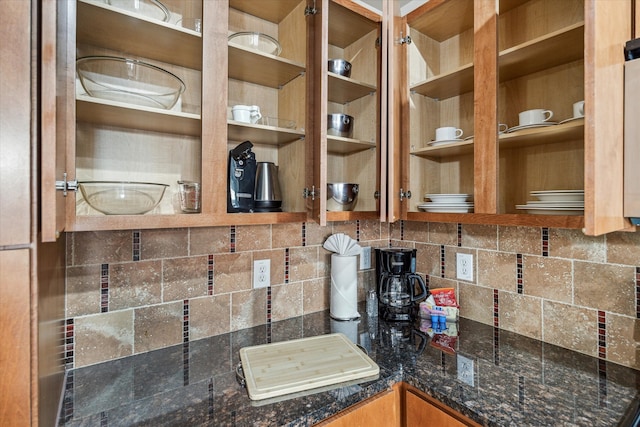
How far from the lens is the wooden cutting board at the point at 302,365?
0.96 m

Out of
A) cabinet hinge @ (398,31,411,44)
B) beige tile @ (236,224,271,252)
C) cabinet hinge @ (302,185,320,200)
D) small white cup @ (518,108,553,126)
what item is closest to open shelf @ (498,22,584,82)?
small white cup @ (518,108,553,126)

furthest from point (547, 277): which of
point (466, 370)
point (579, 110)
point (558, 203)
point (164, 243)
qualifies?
point (164, 243)

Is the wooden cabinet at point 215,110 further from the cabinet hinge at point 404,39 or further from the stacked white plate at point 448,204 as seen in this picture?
the stacked white plate at point 448,204

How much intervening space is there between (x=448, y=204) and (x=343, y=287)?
582mm

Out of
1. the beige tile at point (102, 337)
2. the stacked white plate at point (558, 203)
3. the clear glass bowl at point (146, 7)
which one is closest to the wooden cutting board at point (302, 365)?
the beige tile at point (102, 337)

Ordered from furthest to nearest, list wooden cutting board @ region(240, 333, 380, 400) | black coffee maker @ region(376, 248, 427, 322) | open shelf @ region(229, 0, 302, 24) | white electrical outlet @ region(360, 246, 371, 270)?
1. white electrical outlet @ region(360, 246, 371, 270)
2. black coffee maker @ region(376, 248, 427, 322)
3. open shelf @ region(229, 0, 302, 24)
4. wooden cutting board @ region(240, 333, 380, 400)

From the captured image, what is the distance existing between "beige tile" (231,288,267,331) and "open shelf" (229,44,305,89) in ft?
2.78

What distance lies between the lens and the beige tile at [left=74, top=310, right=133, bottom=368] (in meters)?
1.08

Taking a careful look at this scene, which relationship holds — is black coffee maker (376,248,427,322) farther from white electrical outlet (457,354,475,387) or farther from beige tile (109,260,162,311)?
beige tile (109,260,162,311)

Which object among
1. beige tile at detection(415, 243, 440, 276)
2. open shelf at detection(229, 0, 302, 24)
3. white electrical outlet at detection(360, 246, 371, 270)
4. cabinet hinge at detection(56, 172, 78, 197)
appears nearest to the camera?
cabinet hinge at detection(56, 172, 78, 197)

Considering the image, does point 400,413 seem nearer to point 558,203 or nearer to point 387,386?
point 387,386

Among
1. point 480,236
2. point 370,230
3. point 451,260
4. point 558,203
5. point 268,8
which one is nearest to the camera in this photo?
point 558,203

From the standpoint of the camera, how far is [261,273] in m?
1.43

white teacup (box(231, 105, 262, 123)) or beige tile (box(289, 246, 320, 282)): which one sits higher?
white teacup (box(231, 105, 262, 123))
